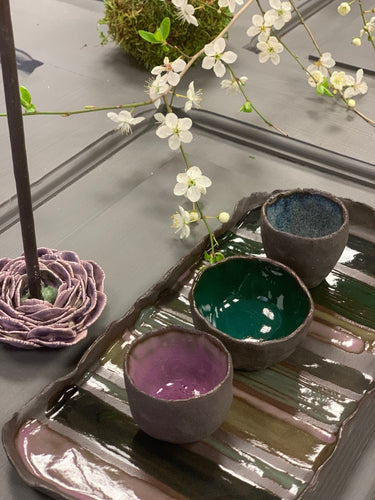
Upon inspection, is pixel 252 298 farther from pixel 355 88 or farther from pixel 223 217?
pixel 355 88

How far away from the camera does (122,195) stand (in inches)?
31.7

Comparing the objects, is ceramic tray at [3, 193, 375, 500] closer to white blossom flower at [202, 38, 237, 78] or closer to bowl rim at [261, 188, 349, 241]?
bowl rim at [261, 188, 349, 241]

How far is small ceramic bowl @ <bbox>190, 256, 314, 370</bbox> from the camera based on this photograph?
1.99 feet

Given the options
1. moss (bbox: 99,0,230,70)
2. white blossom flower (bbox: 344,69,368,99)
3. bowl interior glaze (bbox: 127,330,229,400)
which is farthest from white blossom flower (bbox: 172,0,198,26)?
bowl interior glaze (bbox: 127,330,229,400)

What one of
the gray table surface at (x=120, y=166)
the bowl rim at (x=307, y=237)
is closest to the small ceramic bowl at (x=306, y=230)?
the bowl rim at (x=307, y=237)

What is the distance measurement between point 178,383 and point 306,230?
0.22m

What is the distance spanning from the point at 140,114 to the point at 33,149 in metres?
0.16

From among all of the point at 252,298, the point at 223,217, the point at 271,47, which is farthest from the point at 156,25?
the point at 252,298

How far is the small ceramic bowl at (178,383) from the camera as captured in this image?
1.55 feet

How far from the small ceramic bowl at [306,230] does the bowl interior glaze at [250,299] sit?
0.8 inches

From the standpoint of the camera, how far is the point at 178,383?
56 centimetres

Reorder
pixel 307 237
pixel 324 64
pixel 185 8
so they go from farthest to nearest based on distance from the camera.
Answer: pixel 324 64, pixel 185 8, pixel 307 237

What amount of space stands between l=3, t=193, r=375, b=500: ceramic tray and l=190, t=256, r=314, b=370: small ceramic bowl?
3 cm

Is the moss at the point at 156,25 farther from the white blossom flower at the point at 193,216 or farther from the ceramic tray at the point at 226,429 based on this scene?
the ceramic tray at the point at 226,429
